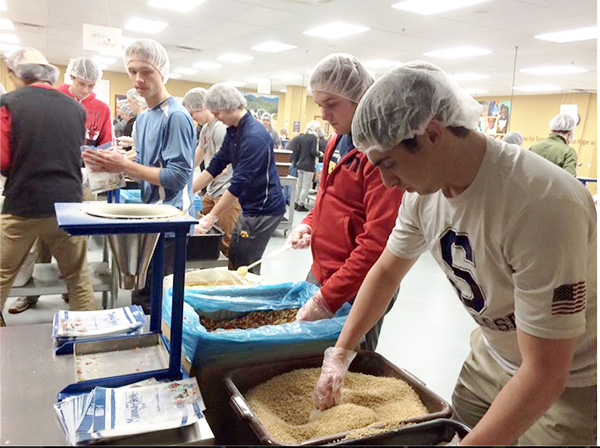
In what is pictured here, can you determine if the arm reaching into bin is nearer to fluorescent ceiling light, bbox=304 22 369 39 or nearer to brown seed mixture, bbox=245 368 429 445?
brown seed mixture, bbox=245 368 429 445

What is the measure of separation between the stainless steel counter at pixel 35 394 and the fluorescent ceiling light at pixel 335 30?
590cm

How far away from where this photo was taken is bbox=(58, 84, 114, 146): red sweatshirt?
12.0ft

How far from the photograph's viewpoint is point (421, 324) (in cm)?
332

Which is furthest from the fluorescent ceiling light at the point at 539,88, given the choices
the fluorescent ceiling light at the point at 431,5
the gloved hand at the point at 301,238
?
the gloved hand at the point at 301,238

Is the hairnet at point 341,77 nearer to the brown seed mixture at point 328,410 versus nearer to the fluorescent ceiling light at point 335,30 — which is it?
the brown seed mixture at point 328,410

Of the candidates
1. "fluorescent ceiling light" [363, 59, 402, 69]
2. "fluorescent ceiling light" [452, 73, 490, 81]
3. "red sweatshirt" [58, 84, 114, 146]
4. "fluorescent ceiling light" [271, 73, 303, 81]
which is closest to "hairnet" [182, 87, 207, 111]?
"red sweatshirt" [58, 84, 114, 146]

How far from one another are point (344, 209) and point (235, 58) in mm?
9504

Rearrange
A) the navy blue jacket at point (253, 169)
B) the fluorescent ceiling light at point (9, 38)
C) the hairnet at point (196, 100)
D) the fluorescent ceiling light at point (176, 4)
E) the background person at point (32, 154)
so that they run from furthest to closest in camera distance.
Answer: the fluorescent ceiling light at point (9, 38) → the fluorescent ceiling light at point (176, 4) → the hairnet at point (196, 100) → the navy blue jacket at point (253, 169) → the background person at point (32, 154)

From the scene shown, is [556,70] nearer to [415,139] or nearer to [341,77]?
[341,77]

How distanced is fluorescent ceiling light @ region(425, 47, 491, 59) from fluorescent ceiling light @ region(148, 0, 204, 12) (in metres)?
3.86

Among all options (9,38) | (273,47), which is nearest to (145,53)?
(273,47)

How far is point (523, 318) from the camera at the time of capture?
2.75 ft

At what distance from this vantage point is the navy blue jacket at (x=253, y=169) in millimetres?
2642

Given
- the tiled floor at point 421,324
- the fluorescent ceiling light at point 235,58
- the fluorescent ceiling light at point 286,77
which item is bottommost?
the tiled floor at point 421,324
